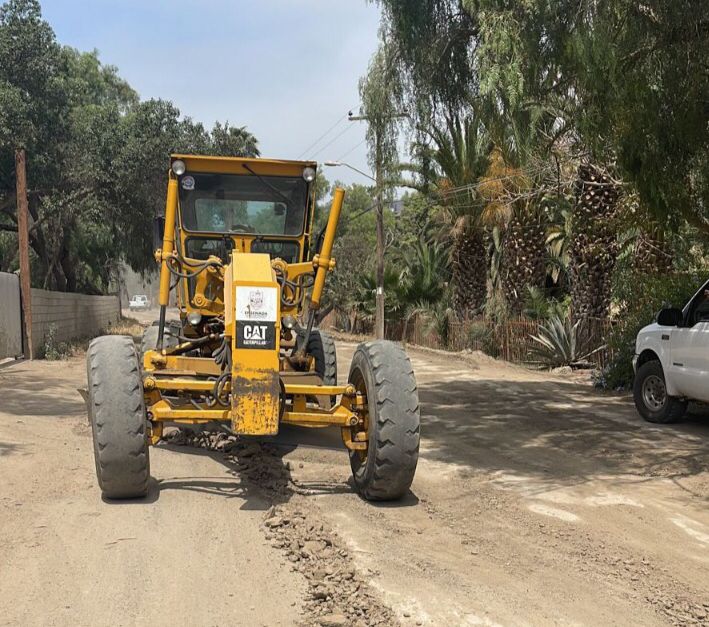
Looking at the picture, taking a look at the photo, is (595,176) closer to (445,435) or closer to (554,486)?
(445,435)

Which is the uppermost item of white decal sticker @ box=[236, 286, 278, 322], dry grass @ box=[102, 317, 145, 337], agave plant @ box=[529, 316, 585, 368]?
white decal sticker @ box=[236, 286, 278, 322]

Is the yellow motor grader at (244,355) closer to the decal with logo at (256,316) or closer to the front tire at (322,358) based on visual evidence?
the decal with logo at (256,316)

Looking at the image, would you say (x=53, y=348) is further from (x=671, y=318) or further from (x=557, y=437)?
(x=671, y=318)

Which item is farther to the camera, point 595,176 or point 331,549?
point 595,176

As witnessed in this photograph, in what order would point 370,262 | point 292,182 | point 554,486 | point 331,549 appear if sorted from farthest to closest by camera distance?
1. point 370,262
2. point 292,182
3. point 554,486
4. point 331,549

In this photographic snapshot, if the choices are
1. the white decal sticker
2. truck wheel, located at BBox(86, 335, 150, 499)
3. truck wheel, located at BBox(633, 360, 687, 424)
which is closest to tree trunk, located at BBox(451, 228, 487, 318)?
truck wheel, located at BBox(633, 360, 687, 424)

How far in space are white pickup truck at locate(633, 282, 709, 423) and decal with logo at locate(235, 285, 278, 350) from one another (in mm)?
5691

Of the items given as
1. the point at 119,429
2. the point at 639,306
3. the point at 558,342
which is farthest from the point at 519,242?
the point at 119,429

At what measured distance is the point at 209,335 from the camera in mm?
8398

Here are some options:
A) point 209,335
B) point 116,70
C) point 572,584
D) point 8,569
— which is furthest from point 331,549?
point 116,70

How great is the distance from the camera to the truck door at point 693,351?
381 inches

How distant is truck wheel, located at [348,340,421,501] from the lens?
626 centimetres

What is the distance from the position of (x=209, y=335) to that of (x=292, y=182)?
1761 millimetres

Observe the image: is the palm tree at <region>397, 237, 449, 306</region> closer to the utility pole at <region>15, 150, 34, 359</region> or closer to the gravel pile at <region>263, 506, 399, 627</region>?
the utility pole at <region>15, 150, 34, 359</region>
